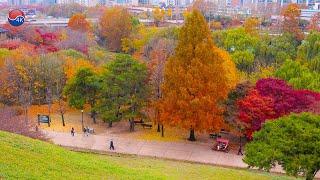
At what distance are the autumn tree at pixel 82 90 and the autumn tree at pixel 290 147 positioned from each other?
14262mm

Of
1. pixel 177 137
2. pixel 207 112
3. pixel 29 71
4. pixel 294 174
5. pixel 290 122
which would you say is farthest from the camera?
pixel 29 71

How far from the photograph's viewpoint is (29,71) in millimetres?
32281

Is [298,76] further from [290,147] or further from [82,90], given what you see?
[290,147]

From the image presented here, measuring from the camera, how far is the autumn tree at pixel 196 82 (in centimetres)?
2498

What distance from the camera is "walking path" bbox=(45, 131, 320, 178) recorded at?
2334 centimetres

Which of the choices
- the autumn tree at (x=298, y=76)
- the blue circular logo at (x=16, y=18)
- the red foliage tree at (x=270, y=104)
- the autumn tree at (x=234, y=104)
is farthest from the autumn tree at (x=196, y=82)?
the blue circular logo at (x=16, y=18)

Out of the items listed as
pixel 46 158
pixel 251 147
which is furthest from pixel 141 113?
pixel 46 158

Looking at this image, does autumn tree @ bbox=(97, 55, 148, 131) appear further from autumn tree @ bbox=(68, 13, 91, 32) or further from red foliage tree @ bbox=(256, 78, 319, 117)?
autumn tree @ bbox=(68, 13, 91, 32)

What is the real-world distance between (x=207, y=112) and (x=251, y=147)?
6.76 m

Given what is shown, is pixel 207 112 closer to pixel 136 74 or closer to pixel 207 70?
pixel 207 70

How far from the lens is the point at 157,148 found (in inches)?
977

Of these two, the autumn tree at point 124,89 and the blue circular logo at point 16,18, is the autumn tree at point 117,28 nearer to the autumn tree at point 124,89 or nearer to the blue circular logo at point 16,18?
the blue circular logo at point 16,18

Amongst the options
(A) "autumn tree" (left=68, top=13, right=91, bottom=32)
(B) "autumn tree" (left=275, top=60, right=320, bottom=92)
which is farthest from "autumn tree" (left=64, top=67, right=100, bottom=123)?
(A) "autumn tree" (left=68, top=13, right=91, bottom=32)

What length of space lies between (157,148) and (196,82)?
4.16 metres
